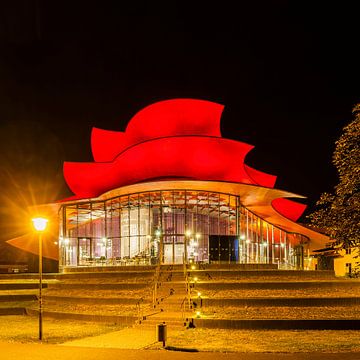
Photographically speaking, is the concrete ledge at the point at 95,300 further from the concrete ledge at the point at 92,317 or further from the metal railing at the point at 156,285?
the concrete ledge at the point at 92,317

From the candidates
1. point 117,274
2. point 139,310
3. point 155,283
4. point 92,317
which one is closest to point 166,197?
point 117,274

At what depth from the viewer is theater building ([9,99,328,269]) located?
95.1 feet

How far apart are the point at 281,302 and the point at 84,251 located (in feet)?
57.2

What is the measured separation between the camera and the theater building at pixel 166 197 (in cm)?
2898

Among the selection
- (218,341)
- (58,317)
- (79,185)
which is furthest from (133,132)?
(218,341)

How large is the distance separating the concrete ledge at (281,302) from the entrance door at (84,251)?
15.3m

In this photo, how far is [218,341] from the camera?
45.8ft

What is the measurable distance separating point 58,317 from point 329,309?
965 centimetres

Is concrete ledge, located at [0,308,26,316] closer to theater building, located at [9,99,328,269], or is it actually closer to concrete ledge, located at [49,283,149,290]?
concrete ledge, located at [49,283,149,290]

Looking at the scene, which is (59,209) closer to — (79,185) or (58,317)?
(79,185)

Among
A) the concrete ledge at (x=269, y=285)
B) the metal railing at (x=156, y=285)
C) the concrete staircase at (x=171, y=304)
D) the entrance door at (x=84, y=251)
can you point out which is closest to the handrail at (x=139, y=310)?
the concrete staircase at (x=171, y=304)

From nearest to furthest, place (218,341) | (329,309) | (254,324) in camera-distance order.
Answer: (218,341), (254,324), (329,309)

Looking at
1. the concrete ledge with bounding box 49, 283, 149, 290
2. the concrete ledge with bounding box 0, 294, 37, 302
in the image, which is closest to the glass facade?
the concrete ledge with bounding box 49, 283, 149, 290

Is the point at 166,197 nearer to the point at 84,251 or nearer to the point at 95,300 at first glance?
the point at 84,251
